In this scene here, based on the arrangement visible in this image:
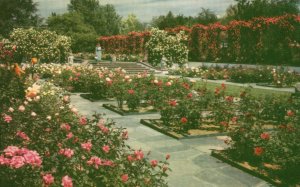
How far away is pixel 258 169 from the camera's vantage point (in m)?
5.84

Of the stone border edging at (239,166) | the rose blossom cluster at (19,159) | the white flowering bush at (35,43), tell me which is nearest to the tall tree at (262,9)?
the white flowering bush at (35,43)

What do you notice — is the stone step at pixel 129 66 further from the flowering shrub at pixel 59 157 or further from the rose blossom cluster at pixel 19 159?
the rose blossom cluster at pixel 19 159

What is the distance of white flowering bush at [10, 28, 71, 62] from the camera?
23297mm

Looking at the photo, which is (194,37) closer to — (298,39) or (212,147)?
(298,39)

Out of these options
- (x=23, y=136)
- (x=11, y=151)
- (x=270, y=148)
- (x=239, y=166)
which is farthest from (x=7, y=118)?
(x=270, y=148)

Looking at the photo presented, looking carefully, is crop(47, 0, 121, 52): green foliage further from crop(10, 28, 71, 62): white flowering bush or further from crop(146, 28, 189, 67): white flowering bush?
crop(146, 28, 189, 67): white flowering bush

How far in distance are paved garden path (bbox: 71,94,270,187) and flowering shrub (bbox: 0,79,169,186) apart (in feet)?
4.20

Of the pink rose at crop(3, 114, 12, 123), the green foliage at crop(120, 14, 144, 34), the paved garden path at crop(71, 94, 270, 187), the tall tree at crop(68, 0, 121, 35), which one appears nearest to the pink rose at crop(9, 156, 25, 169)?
the pink rose at crop(3, 114, 12, 123)

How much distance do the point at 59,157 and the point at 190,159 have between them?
3.18 m

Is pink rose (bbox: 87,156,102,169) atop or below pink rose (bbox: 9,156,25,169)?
below

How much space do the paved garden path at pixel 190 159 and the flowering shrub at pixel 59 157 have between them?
4.20ft

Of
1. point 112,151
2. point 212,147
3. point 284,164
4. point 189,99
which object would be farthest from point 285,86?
point 112,151

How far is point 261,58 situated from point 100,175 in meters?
24.3

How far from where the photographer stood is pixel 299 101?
27.8 ft
